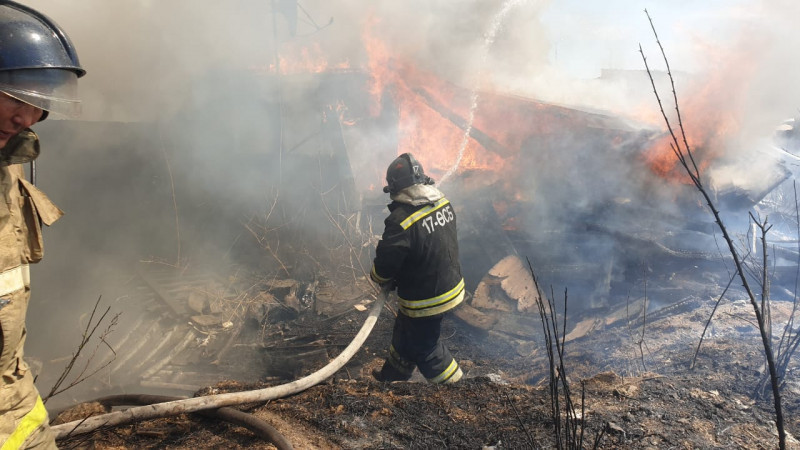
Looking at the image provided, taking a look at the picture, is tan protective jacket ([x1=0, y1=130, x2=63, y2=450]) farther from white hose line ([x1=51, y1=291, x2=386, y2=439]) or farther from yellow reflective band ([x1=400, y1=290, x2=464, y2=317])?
yellow reflective band ([x1=400, y1=290, x2=464, y2=317])

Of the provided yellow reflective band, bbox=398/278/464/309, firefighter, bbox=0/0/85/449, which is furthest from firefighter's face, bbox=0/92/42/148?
yellow reflective band, bbox=398/278/464/309

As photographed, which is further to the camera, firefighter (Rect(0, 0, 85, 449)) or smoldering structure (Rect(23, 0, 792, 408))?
smoldering structure (Rect(23, 0, 792, 408))

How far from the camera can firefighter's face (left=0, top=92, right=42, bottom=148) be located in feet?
5.12

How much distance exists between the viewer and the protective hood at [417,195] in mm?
4039

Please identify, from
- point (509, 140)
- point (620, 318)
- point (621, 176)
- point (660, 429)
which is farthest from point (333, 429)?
point (509, 140)

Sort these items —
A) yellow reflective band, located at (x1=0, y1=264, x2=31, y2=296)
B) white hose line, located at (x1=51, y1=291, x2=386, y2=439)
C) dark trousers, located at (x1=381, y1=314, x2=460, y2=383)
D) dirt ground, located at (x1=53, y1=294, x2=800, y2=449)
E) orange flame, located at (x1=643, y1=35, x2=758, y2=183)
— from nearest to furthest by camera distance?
yellow reflective band, located at (x1=0, y1=264, x2=31, y2=296), white hose line, located at (x1=51, y1=291, x2=386, y2=439), dirt ground, located at (x1=53, y1=294, x2=800, y2=449), dark trousers, located at (x1=381, y1=314, x2=460, y2=383), orange flame, located at (x1=643, y1=35, x2=758, y2=183)

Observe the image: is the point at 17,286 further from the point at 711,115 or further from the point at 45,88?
the point at 711,115

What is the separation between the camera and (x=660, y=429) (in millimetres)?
2904

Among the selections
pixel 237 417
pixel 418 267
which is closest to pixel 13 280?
pixel 237 417

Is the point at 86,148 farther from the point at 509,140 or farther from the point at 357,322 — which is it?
the point at 509,140

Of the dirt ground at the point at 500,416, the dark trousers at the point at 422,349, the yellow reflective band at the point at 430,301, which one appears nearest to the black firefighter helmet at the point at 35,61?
the dirt ground at the point at 500,416

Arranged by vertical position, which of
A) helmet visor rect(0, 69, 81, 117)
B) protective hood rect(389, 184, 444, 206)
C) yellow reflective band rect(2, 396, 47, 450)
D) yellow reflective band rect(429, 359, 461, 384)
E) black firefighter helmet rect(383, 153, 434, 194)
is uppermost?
helmet visor rect(0, 69, 81, 117)

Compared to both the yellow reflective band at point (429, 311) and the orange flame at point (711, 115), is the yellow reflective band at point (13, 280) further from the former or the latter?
the orange flame at point (711, 115)

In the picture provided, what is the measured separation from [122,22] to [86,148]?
13.3ft
